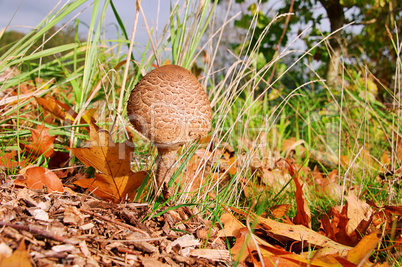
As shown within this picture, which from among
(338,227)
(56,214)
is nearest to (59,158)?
(56,214)

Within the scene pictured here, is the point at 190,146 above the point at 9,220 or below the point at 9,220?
above

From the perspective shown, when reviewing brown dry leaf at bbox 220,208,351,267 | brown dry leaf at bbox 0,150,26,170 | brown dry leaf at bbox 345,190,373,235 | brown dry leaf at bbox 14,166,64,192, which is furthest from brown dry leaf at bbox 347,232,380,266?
brown dry leaf at bbox 0,150,26,170

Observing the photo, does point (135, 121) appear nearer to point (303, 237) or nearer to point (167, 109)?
point (167, 109)

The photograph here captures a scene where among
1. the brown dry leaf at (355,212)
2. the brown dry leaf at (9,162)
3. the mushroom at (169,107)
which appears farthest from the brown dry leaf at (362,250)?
the brown dry leaf at (9,162)

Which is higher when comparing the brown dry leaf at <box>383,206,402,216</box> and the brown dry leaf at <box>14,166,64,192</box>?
the brown dry leaf at <box>14,166,64,192</box>

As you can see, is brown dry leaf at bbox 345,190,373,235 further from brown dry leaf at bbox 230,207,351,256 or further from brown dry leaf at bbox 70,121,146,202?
brown dry leaf at bbox 70,121,146,202

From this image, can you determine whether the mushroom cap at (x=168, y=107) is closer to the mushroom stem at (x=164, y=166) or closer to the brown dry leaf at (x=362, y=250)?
the mushroom stem at (x=164, y=166)
